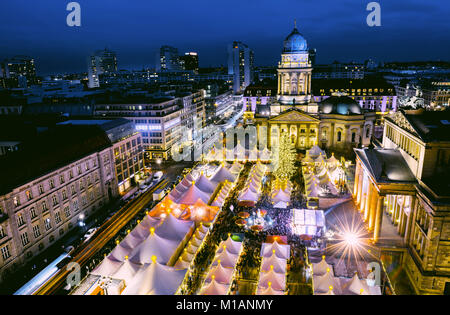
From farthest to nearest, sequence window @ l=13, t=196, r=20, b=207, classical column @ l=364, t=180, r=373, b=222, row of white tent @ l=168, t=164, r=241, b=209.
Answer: row of white tent @ l=168, t=164, r=241, b=209, classical column @ l=364, t=180, r=373, b=222, window @ l=13, t=196, r=20, b=207

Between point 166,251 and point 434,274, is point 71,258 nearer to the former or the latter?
point 166,251

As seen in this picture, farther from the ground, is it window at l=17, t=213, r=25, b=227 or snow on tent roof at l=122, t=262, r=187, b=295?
window at l=17, t=213, r=25, b=227

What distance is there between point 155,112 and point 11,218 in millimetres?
45751

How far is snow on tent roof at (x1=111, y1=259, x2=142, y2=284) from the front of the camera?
27734 millimetres

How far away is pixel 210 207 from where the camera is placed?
137ft

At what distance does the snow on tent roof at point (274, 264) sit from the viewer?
29.3 m

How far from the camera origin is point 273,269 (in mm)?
28953

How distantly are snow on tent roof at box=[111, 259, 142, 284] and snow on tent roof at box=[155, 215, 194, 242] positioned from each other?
5222mm

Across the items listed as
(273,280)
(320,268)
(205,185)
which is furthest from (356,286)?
(205,185)

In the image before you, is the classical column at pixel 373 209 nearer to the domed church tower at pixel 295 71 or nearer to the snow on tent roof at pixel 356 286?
the snow on tent roof at pixel 356 286

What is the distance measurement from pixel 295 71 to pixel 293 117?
1762 centimetres

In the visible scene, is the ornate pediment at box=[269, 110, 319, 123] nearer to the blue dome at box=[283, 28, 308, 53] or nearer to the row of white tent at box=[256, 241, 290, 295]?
the blue dome at box=[283, 28, 308, 53]

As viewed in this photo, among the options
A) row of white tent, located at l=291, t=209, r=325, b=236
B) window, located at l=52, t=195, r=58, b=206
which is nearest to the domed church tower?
row of white tent, located at l=291, t=209, r=325, b=236

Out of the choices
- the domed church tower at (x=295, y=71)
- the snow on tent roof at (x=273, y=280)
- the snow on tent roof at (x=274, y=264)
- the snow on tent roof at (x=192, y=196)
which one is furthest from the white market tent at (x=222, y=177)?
the domed church tower at (x=295, y=71)
